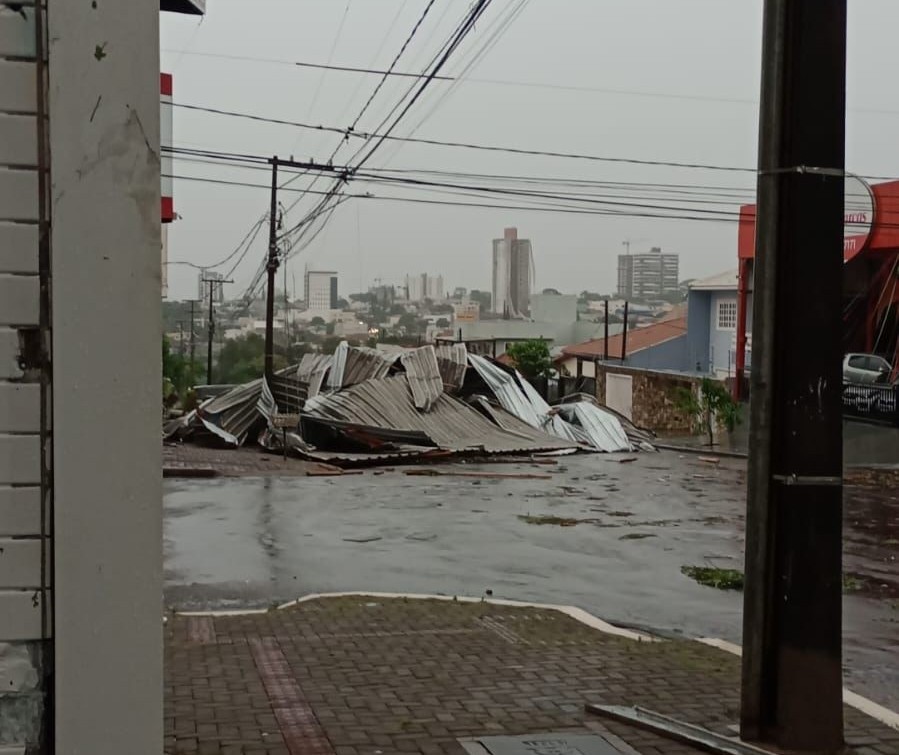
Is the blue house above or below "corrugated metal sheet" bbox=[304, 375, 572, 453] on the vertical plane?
above

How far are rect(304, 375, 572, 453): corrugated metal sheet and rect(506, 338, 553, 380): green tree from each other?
2656cm

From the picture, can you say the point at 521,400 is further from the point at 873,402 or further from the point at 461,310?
the point at 461,310

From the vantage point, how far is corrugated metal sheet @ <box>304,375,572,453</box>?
27.7 meters

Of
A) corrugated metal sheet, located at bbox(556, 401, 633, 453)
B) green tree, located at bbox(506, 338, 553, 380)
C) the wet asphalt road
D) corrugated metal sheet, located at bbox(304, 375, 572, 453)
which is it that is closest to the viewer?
the wet asphalt road

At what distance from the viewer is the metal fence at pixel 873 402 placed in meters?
27.8

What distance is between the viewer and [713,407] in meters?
35.1

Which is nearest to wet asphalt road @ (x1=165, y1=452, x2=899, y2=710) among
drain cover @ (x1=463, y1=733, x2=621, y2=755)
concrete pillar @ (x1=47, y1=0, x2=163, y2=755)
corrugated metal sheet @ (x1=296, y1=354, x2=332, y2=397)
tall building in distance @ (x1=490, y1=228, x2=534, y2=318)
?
drain cover @ (x1=463, y1=733, x2=621, y2=755)

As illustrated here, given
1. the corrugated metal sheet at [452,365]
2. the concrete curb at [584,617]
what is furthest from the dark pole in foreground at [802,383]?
the corrugated metal sheet at [452,365]

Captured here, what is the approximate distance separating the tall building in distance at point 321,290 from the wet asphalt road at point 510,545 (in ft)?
146

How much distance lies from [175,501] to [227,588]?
782 cm

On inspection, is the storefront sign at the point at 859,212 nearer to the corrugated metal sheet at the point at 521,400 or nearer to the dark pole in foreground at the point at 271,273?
the corrugated metal sheet at the point at 521,400

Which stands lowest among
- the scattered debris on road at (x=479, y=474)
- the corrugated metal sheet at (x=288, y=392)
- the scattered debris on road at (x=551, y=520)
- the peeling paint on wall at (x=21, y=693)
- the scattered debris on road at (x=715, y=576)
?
the scattered debris on road at (x=479, y=474)

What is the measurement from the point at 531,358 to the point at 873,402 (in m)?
29.3

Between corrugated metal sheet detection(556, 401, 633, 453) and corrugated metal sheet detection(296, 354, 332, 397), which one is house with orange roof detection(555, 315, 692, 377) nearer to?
corrugated metal sheet detection(556, 401, 633, 453)
